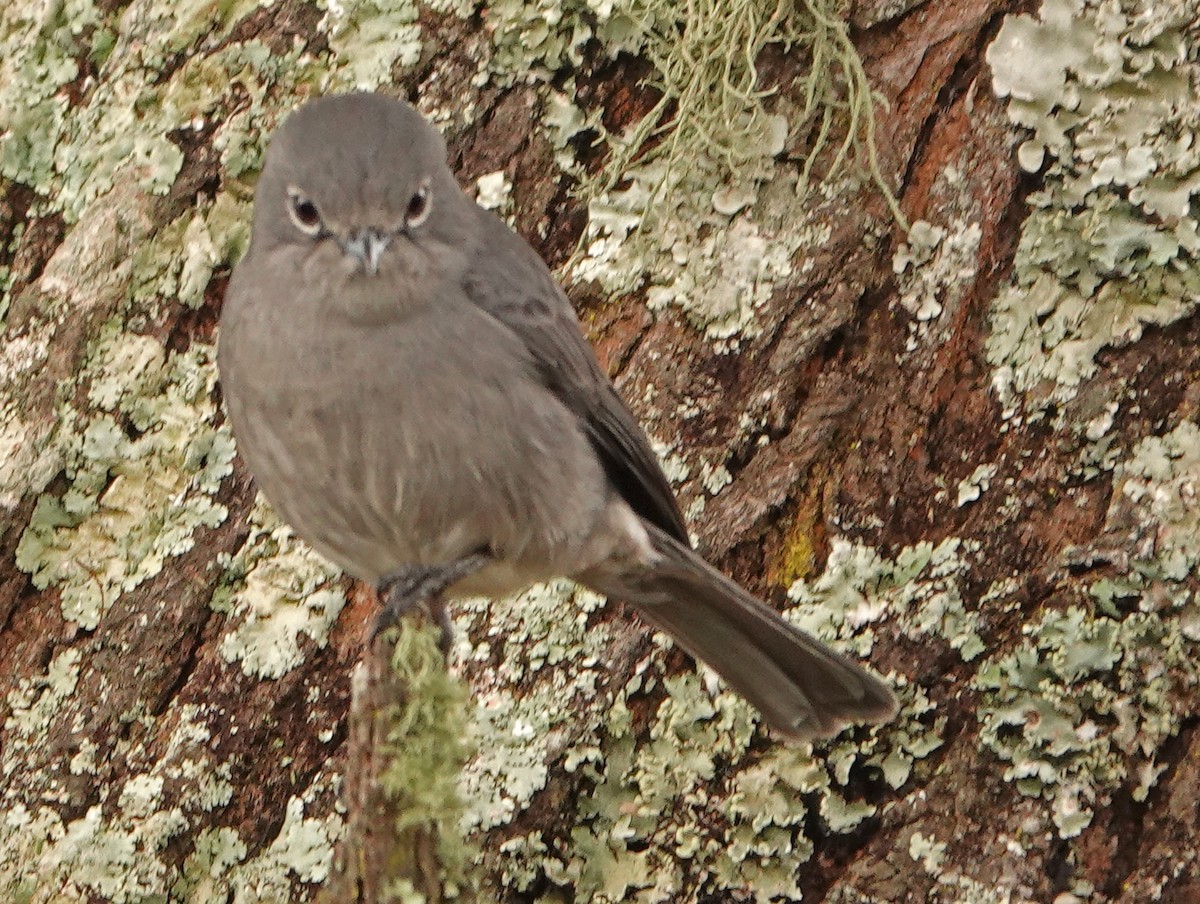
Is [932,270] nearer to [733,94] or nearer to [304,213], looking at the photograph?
[733,94]

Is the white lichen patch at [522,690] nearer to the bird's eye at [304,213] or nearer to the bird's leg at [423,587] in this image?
the bird's leg at [423,587]

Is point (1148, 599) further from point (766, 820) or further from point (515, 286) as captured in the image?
point (515, 286)

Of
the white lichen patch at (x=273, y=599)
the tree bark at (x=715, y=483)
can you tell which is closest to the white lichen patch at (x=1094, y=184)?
the tree bark at (x=715, y=483)

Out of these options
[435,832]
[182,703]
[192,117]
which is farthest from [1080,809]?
[192,117]

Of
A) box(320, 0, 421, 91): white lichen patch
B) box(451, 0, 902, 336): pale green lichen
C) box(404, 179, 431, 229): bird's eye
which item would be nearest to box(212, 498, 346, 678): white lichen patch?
box(404, 179, 431, 229): bird's eye

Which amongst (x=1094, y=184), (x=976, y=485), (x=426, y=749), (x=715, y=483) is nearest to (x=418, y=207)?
(x=715, y=483)

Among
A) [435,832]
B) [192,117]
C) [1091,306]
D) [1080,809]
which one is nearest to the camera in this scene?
[435,832]

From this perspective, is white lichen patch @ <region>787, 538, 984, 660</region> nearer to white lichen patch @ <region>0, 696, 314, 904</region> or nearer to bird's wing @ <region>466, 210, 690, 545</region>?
bird's wing @ <region>466, 210, 690, 545</region>
